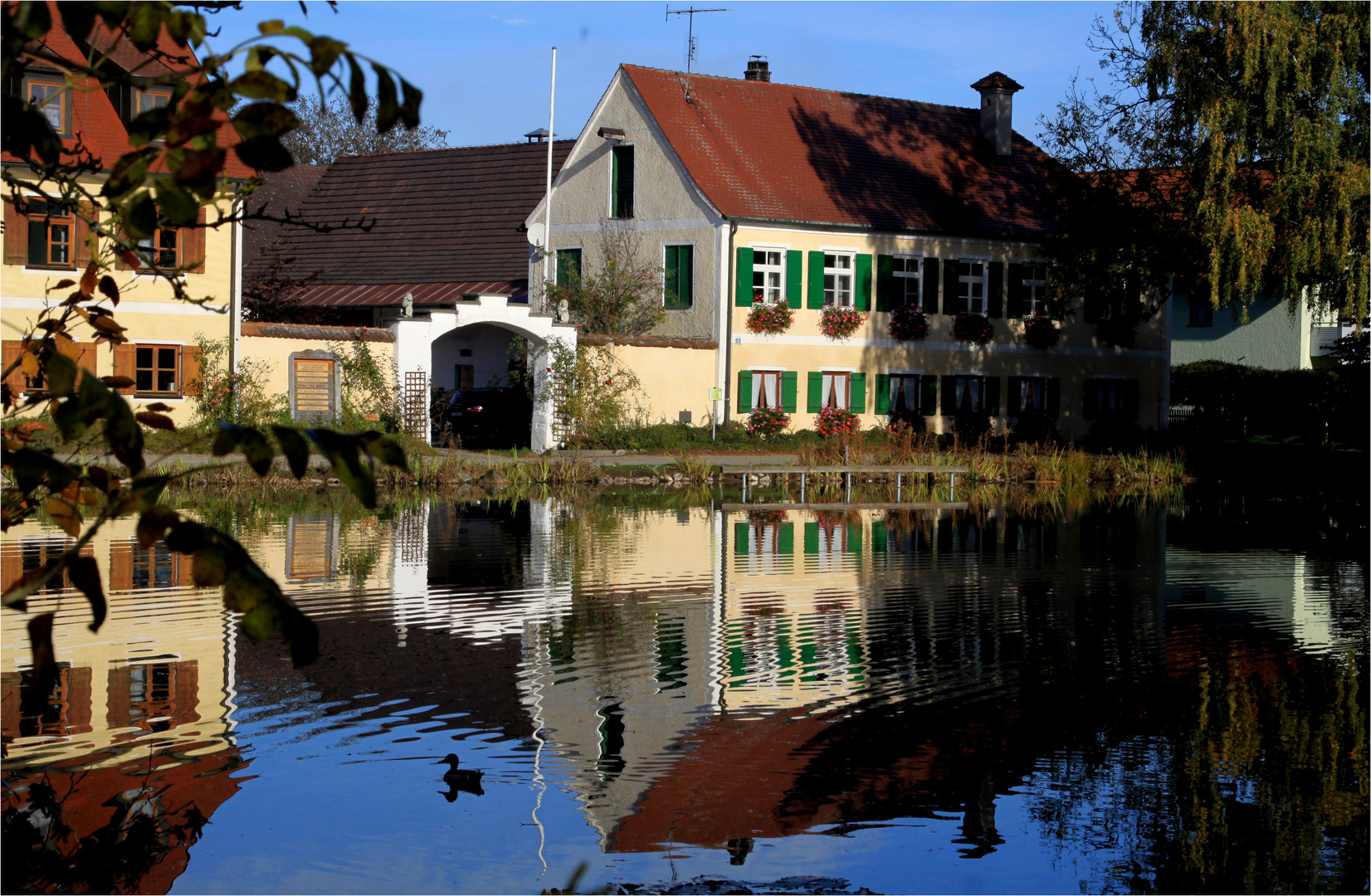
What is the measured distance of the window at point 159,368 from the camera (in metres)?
30.2

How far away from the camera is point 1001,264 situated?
130 ft

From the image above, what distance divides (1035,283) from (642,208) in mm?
10692

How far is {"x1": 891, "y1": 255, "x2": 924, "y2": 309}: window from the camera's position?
38.2 meters

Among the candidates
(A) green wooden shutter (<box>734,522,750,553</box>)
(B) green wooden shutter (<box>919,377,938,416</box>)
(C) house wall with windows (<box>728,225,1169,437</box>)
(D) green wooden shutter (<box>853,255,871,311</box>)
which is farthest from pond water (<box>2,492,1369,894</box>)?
(B) green wooden shutter (<box>919,377,938,416</box>)

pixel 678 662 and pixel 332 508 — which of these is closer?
pixel 678 662

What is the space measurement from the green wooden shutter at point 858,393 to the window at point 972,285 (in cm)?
367

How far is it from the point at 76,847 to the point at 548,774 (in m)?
2.22

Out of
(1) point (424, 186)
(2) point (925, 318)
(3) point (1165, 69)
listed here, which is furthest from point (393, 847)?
(1) point (424, 186)

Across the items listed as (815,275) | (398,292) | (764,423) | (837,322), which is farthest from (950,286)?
(398,292)

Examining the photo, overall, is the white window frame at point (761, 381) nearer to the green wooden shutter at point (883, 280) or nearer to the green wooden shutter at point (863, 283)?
the green wooden shutter at point (863, 283)

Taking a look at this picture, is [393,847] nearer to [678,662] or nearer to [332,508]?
[678,662]

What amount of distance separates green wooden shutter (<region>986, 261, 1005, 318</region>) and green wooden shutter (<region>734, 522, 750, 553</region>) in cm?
2039

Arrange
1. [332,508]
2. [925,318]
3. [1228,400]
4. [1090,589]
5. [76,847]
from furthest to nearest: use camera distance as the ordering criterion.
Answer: [1228,400]
[925,318]
[332,508]
[1090,589]
[76,847]

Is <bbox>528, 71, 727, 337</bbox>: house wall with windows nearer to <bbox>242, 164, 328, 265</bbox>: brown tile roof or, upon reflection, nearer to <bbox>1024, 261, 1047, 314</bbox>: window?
<bbox>1024, 261, 1047, 314</bbox>: window
